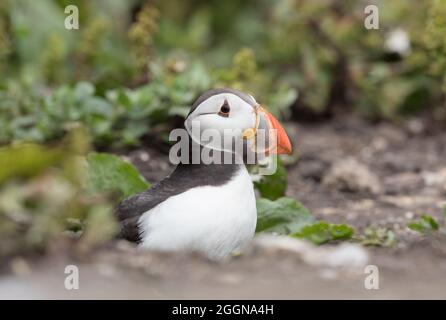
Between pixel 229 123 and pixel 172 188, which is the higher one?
→ pixel 229 123

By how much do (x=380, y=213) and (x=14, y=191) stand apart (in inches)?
122

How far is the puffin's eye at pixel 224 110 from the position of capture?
446 cm

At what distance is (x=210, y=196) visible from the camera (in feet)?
13.9

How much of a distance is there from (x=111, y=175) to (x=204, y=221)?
1.01 meters

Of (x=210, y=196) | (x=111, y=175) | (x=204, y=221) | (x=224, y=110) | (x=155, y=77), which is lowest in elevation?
(x=204, y=221)

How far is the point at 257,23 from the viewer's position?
10188 millimetres

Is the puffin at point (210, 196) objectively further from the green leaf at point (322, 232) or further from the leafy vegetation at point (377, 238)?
the leafy vegetation at point (377, 238)

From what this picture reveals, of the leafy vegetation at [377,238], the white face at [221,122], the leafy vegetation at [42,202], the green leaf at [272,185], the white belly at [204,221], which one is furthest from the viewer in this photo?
the green leaf at [272,185]

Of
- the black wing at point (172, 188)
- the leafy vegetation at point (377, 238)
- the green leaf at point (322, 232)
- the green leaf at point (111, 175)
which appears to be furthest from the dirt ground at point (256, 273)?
the green leaf at point (111, 175)

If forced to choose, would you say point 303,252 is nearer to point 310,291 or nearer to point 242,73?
point 310,291

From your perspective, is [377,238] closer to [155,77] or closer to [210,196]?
[210,196]

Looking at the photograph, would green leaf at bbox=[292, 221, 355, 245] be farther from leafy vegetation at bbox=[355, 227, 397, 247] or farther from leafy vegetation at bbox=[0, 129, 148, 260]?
leafy vegetation at bbox=[0, 129, 148, 260]

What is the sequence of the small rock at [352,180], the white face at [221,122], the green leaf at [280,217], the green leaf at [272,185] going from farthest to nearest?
the small rock at [352,180] → the green leaf at [272,185] → the green leaf at [280,217] → the white face at [221,122]

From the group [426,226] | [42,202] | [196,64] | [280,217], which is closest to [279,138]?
[280,217]
